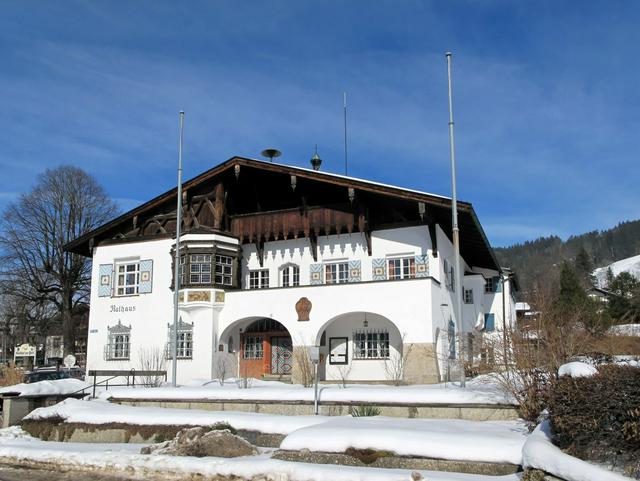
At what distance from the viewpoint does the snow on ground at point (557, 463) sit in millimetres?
8867

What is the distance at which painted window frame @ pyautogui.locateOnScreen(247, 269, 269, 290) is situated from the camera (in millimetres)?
28844

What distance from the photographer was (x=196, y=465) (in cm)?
1216

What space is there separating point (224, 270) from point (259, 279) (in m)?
1.72

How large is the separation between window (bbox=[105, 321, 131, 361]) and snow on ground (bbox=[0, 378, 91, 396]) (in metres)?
6.20

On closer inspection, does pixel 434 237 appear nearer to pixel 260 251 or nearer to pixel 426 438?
pixel 260 251

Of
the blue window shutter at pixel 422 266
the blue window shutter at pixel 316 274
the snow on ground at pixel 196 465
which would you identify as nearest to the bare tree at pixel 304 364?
the blue window shutter at pixel 316 274

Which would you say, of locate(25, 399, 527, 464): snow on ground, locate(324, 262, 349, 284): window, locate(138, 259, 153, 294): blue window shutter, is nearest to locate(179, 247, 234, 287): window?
locate(138, 259, 153, 294): blue window shutter

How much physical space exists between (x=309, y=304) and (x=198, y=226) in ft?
20.9

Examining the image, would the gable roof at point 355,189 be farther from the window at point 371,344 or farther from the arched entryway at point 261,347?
the arched entryway at point 261,347

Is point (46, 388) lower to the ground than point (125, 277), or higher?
lower

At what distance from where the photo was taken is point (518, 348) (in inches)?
545

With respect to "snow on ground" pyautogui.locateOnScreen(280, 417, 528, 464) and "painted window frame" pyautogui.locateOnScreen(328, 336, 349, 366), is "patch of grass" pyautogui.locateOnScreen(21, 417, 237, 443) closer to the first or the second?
"snow on ground" pyautogui.locateOnScreen(280, 417, 528, 464)

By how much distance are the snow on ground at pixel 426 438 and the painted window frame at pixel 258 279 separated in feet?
50.6

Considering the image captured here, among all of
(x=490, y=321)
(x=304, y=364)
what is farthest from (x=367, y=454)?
(x=490, y=321)
